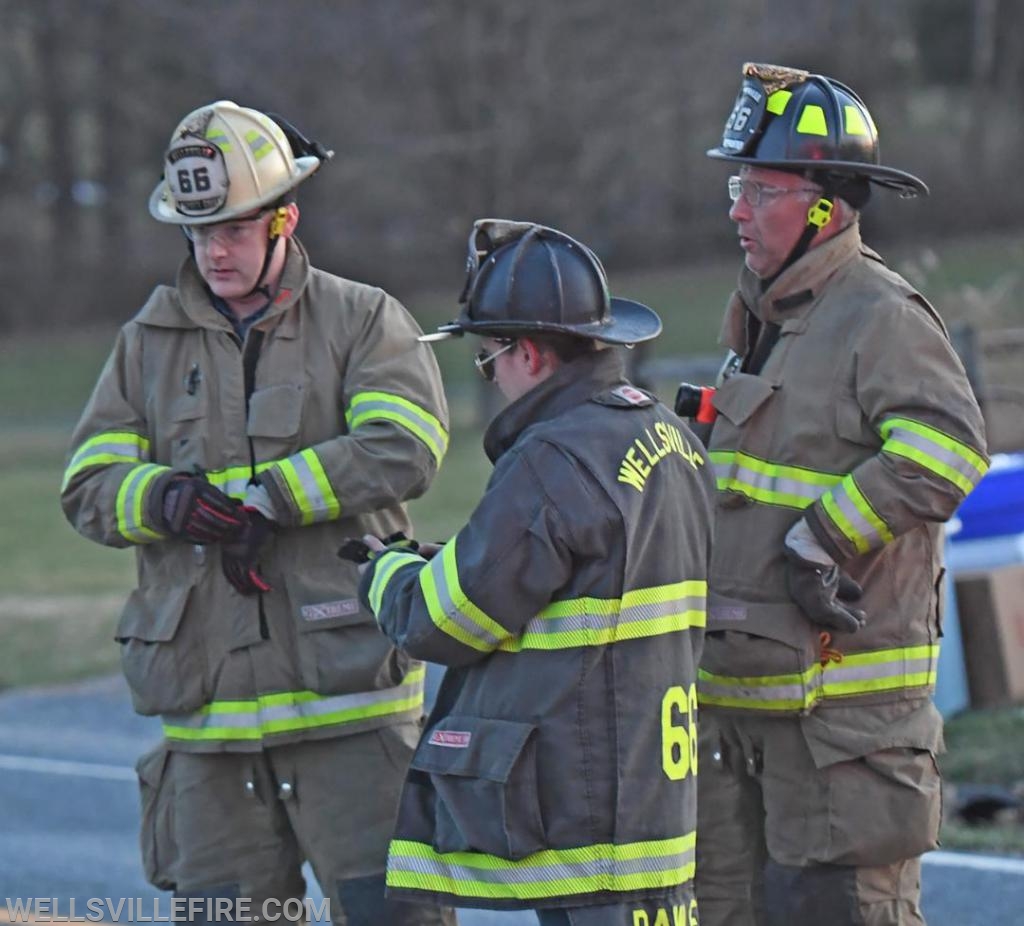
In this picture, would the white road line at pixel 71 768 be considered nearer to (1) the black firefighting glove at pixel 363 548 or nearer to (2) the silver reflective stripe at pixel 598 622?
(1) the black firefighting glove at pixel 363 548

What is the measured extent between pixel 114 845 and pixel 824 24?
32692 mm

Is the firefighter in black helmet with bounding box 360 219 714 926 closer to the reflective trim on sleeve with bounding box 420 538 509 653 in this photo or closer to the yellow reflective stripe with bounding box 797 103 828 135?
the reflective trim on sleeve with bounding box 420 538 509 653

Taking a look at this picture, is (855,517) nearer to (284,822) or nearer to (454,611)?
(454,611)

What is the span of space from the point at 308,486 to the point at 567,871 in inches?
53.4

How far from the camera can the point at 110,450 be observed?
15.8 ft

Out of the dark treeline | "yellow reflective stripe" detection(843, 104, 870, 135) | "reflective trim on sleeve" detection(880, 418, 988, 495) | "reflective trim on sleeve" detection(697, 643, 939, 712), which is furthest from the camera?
the dark treeline

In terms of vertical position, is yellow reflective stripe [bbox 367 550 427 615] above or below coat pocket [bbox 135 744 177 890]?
above

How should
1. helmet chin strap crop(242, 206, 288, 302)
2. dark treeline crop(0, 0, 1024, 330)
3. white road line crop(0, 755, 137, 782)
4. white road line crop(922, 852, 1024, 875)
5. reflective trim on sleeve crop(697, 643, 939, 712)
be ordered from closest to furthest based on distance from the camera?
1. reflective trim on sleeve crop(697, 643, 939, 712)
2. helmet chin strap crop(242, 206, 288, 302)
3. white road line crop(922, 852, 1024, 875)
4. white road line crop(0, 755, 137, 782)
5. dark treeline crop(0, 0, 1024, 330)

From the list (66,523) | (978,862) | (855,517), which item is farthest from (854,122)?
(66,523)

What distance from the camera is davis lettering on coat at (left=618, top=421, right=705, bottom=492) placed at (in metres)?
3.61

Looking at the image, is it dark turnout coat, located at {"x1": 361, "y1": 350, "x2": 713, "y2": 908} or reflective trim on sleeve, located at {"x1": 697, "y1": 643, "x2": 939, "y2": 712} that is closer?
A: dark turnout coat, located at {"x1": 361, "y1": 350, "x2": 713, "y2": 908}

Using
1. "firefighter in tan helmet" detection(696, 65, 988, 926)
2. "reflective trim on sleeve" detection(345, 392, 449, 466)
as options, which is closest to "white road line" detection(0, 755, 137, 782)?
"reflective trim on sleeve" detection(345, 392, 449, 466)

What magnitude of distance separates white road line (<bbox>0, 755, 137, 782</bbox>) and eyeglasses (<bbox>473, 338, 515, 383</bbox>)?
5260 mm

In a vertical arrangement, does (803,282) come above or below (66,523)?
above
